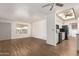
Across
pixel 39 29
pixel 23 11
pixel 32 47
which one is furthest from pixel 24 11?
pixel 32 47

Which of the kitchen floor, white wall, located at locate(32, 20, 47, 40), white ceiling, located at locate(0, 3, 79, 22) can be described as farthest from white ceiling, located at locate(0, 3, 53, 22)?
the kitchen floor

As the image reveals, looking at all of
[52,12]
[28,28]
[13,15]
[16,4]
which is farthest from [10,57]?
[52,12]

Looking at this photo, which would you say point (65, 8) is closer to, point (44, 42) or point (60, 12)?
point (60, 12)

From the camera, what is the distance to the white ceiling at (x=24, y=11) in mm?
1340

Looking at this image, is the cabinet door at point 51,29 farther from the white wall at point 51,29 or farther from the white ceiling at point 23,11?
the white ceiling at point 23,11

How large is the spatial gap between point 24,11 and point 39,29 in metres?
0.52

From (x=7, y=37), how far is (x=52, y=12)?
1.15 meters

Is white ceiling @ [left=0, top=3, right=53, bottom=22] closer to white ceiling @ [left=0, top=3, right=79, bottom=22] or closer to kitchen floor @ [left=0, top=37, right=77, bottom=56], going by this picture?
white ceiling @ [left=0, top=3, right=79, bottom=22]

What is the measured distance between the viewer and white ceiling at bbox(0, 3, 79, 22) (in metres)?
1.34

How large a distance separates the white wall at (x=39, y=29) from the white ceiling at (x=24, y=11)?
0.34ft

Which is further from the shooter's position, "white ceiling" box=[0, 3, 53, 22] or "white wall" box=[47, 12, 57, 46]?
"white wall" box=[47, 12, 57, 46]

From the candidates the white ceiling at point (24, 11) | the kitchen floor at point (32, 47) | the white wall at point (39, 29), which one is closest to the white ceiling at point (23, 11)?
the white ceiling at point (24, 11)

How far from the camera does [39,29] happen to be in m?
1.59

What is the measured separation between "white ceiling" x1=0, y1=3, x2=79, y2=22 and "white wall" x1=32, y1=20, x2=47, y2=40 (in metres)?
0.10
